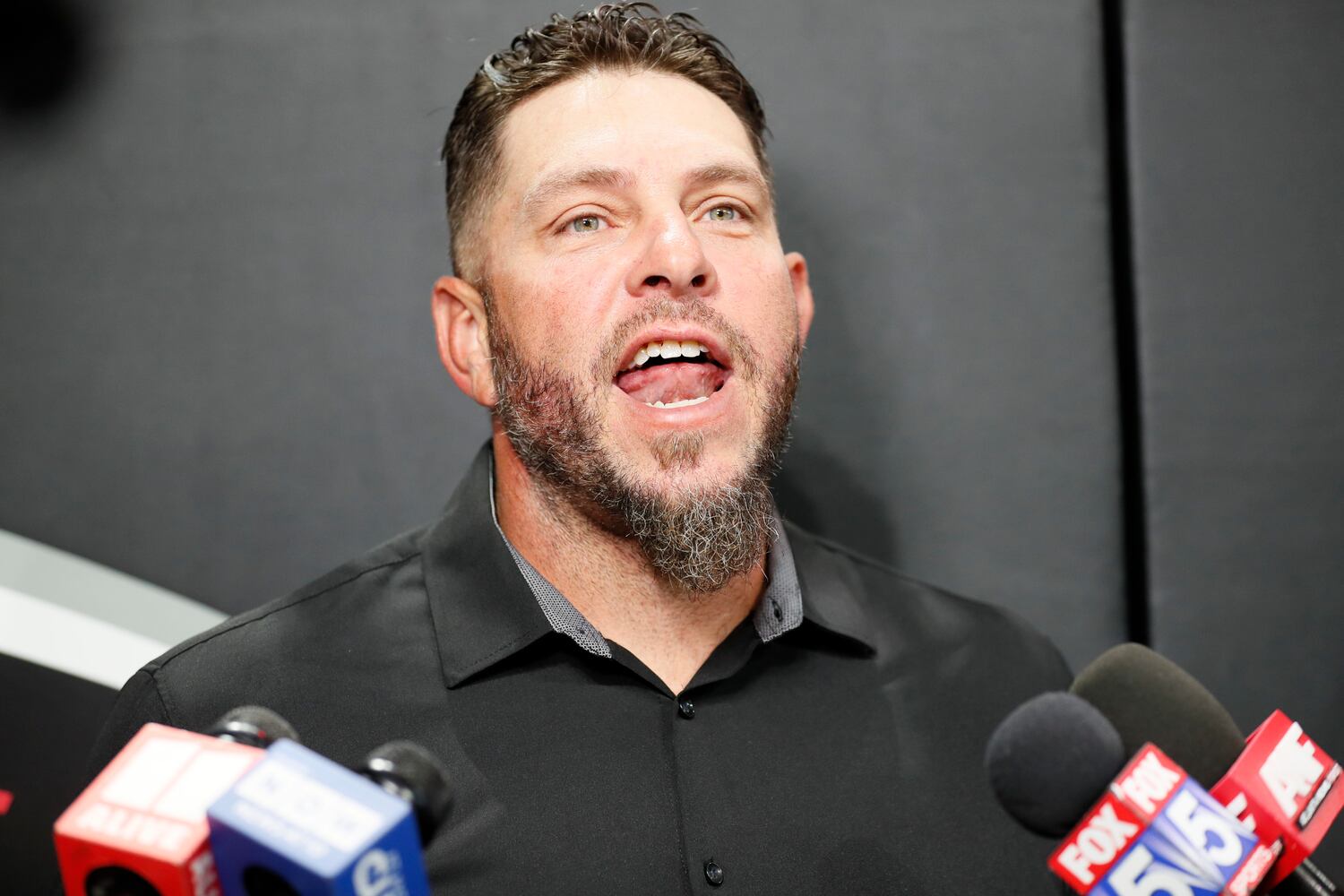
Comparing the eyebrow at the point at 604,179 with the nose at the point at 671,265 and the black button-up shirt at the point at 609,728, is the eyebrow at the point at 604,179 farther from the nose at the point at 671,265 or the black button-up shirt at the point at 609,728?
the black button-up shirt at the point at 609,728

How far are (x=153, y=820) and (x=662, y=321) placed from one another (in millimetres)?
717

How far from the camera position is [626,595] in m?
1.31

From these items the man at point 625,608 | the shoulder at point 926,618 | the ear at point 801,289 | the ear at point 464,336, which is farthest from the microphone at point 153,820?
the ear at point 801,289

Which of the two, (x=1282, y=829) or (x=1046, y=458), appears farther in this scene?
(x=1046, y=458)

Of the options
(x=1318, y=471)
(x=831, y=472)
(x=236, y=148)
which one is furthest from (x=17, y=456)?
(x=1318, y=471)

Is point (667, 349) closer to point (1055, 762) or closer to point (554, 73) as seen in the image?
point (554, 73)

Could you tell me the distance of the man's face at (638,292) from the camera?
1249 millimetres

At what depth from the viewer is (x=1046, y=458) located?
1683 millimetres

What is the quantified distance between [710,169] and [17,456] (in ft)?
3.16

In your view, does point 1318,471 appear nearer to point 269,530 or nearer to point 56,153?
point 269,530

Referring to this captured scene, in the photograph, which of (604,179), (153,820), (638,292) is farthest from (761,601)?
(153,820)

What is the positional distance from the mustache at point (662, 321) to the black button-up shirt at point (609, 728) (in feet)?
0.74

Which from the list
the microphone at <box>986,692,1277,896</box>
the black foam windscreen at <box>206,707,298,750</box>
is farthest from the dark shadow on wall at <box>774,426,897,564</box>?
the black foam windscreen at <box>206,707,298,750</box>

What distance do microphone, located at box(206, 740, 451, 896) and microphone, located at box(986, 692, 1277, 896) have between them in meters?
0.38
